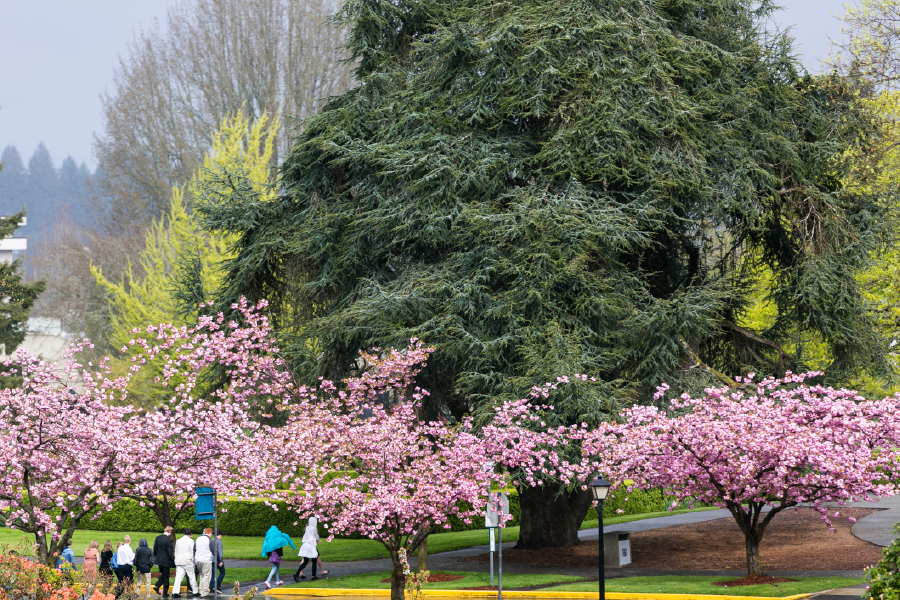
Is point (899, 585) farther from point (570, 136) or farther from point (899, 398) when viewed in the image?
point (570, 136)

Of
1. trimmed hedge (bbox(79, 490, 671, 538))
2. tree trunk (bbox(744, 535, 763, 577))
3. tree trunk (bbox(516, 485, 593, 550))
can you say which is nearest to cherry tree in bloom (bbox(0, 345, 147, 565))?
tree trunk (bbox(516, 485, 593, 550))

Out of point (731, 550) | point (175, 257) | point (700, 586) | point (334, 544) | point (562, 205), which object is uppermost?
point (175, 257)

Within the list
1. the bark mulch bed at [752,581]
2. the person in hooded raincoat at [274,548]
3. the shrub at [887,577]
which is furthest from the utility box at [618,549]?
the shrub at [887,577]

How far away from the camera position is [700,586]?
18688 millimetres

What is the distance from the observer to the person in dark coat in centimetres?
2122

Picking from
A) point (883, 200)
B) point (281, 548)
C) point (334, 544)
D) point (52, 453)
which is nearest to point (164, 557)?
point (281, 548)

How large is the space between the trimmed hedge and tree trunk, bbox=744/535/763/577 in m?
13.3

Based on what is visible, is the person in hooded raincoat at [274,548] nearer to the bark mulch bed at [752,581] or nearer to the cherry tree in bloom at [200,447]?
the cherry tree in bloom at [200,447]

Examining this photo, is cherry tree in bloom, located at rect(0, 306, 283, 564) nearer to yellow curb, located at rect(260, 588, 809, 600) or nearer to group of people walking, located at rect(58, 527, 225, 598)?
group of people walking, located at rect(58, 527, 225, 598)

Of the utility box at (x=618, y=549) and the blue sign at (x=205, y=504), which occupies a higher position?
the blue sign at (x=205, y=504)

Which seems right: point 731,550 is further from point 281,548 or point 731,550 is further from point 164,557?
Answer: point 164,557

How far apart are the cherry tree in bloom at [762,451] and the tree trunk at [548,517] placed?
6.72 meters

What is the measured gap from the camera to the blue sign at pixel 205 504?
1716 cm

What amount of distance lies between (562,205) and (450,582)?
8.53 meters
